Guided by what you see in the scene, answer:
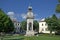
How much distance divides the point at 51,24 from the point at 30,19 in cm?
1083

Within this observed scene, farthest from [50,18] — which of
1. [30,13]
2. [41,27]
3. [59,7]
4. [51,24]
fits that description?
[59,7]

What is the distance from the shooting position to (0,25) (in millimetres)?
50188

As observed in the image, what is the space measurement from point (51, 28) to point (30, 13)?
1196cm

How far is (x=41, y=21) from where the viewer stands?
4547 inches

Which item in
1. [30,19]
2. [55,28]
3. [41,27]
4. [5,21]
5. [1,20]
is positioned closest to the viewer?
[1,20]

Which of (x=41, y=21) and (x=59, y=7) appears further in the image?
(x=41, y=21)

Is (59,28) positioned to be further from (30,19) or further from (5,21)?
(5,21)

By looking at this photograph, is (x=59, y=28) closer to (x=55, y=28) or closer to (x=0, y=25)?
(x=55, y=28)

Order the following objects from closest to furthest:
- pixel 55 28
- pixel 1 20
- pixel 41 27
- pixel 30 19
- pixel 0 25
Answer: pixel 0 25
pixel 1 20
pixel 30 19
pixel 55 28
pixel 41 27

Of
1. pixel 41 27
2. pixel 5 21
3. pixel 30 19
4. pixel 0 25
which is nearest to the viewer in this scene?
pixel 0 25

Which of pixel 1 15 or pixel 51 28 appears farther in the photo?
pixel 51 28

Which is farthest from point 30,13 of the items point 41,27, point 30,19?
point 41,27

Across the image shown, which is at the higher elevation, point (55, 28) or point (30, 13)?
point (30, 13)

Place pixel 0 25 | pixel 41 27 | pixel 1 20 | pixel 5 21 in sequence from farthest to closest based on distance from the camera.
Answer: pixel 41 27, pixel 5 21, pixel 1 20, pixel 0 25
